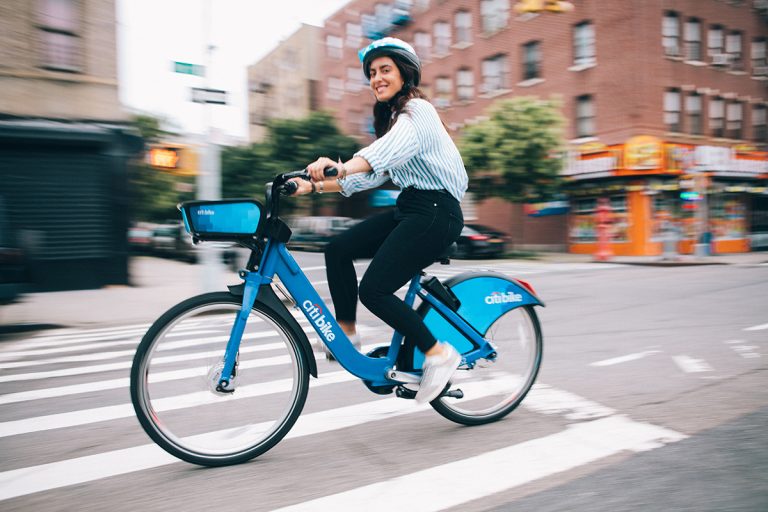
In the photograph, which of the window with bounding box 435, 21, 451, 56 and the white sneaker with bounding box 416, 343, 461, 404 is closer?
the white sneaker with bounding box 416, 343, 461, 404

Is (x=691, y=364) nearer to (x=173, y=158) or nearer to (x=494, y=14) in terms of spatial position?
(x=173, y=158)

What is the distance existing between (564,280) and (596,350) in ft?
27.0

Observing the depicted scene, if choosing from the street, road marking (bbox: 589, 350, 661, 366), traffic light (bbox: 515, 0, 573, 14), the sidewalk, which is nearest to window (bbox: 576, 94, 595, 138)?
traffic light (bbox: 515, 0, 573, 14)

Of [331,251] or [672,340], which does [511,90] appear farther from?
[331,251]

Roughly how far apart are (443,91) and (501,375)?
113 ft

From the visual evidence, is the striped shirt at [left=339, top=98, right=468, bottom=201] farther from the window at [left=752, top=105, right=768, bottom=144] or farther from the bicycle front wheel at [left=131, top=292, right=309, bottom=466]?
the window at [left=752, top=105, right=768, bottom=144]

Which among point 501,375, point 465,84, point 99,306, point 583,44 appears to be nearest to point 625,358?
point 501,375

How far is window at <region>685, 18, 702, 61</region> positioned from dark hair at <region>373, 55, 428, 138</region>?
28768mm

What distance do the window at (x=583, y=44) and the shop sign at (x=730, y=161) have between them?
6.15 m

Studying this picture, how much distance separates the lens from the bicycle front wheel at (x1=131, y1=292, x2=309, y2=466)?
299 centimetres

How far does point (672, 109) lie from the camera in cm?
2744

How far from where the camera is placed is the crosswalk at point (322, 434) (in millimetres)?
2875

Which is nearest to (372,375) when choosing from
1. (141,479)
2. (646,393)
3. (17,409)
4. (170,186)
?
(141,479)

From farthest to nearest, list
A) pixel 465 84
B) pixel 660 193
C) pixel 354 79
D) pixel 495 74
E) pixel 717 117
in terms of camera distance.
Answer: pixel 354 79, pixel 465 84, pixel 495 74, pixel 717 117, pixel 660 193
